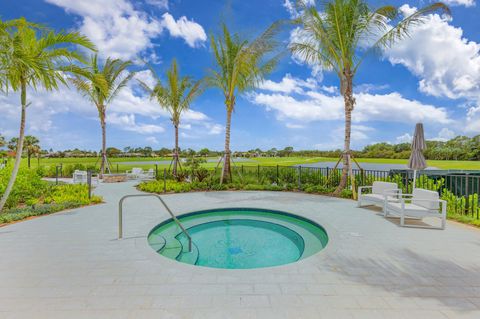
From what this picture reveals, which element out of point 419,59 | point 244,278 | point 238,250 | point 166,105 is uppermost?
point 419,59

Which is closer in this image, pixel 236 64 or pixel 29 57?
pixel 29 57

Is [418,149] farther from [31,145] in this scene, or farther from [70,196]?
[31,145]

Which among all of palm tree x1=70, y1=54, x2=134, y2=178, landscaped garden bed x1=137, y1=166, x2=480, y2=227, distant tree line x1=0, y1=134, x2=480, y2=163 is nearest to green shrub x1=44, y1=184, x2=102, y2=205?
landscaped garden bed x1=137, y1=166, x2=480, y2=227

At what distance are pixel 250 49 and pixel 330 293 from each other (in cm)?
936

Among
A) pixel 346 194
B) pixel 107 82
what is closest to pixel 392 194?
pixel 346 194

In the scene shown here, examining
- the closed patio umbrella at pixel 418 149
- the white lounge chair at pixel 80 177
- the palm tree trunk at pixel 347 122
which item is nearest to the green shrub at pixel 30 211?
the white lounge chair at pixel 80 177

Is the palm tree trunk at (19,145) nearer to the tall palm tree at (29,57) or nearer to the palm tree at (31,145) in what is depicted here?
the tall palm tree at (29,57)

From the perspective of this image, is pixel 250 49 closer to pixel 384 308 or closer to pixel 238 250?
pixel 238 250

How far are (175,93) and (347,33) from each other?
8.85 m

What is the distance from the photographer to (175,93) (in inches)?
489

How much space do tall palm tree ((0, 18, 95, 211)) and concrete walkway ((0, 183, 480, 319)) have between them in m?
3.53

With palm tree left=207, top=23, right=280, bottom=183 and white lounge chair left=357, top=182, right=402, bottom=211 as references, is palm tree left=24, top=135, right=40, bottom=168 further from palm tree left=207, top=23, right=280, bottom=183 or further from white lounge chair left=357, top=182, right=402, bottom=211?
white lounge chair left=357, top=182, right=402, bottom=211

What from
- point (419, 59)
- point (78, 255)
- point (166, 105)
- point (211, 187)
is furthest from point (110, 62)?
point (419, 59)

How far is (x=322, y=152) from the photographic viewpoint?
17891 millimetres
